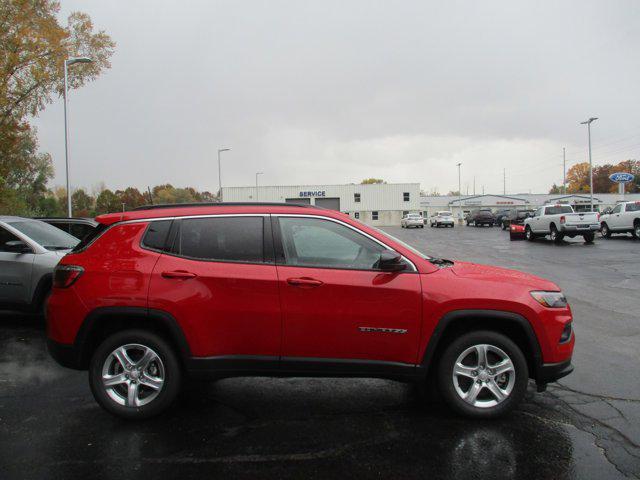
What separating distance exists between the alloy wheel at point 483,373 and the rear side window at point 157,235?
Answer: 2632 mm

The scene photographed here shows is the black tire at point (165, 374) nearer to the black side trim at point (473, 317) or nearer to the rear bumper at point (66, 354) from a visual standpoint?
the rear bumper at point (66, 354)

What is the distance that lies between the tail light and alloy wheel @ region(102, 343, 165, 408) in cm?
69

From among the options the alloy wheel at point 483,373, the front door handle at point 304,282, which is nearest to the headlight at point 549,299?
the alloy wheel at point 483,373

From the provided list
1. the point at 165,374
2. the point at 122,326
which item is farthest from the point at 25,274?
the point at 165,374

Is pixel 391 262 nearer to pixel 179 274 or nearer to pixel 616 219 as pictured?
pixel 179 274

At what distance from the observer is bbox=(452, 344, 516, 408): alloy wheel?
3795 mm

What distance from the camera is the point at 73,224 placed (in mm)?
9391

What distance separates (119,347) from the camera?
3910 mm

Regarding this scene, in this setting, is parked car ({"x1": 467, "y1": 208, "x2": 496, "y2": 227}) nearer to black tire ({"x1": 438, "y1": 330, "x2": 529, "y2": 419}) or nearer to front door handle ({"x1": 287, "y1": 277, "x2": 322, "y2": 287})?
black tire ({"x1": 438, "y1": 330, "x2": 529, "y2": 419})

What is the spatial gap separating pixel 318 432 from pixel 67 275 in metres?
2.44

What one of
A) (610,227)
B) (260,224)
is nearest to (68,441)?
(260,224)

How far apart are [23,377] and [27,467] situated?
222 centimetres

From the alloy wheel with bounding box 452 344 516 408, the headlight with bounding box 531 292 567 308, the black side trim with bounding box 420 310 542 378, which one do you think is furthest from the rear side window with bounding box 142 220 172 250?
the headlight with bounding box 531 292 567 308

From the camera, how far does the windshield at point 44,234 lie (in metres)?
7.39
